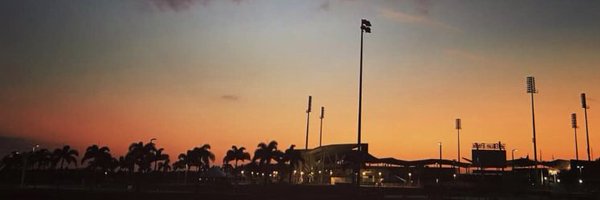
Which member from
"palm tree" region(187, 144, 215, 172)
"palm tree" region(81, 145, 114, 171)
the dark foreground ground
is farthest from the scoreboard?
"palm tree" region(81, 145, 114, 171)

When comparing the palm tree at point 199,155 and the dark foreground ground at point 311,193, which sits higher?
the palm tree at point 199,155

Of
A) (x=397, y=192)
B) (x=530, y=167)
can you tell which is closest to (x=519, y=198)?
(x=397, y=192)

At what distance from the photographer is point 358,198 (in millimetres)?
46500

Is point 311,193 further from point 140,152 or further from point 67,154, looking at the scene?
point 67,154

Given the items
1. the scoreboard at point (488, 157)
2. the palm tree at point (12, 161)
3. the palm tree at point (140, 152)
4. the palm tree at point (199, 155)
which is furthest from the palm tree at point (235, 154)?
the palm tree at point (12, 161)

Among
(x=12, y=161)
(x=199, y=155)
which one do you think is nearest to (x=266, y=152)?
(x=199, y=155)

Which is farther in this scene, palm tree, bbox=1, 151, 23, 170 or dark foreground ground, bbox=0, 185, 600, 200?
palm tree, bbox=1, 151, 23, 170

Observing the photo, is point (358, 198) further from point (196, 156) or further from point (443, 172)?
point (443, 172)

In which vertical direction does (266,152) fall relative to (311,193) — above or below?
above

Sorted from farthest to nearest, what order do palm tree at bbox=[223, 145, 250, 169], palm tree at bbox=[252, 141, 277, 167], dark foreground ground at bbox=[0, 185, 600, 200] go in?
palm tree at bbox=[223, 145, 250, 169], palm tree at bbox=[252, 141, 277, 167], dark foreground ground at bbox=[0, 185, 600, 200]

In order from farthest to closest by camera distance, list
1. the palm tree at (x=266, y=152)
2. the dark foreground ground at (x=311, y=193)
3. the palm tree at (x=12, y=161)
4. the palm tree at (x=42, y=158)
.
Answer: the palm tree at (x=12, y=161) → the palm tree at (x=42, y=158) → the palm tree at (x=266, y=152) → the dark foreground ground at (x=311, y=193)

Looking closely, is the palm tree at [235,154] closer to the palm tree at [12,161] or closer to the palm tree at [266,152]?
the palm tree at [266,152]

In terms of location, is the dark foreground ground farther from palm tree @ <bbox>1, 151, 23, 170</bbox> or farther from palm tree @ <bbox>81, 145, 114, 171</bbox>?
palm tree @ <bbox>1, 151, 23, 170</bbox>

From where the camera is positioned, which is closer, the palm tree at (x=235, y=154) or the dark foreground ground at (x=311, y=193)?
the dark foreground ground at (x=311, y=193)
